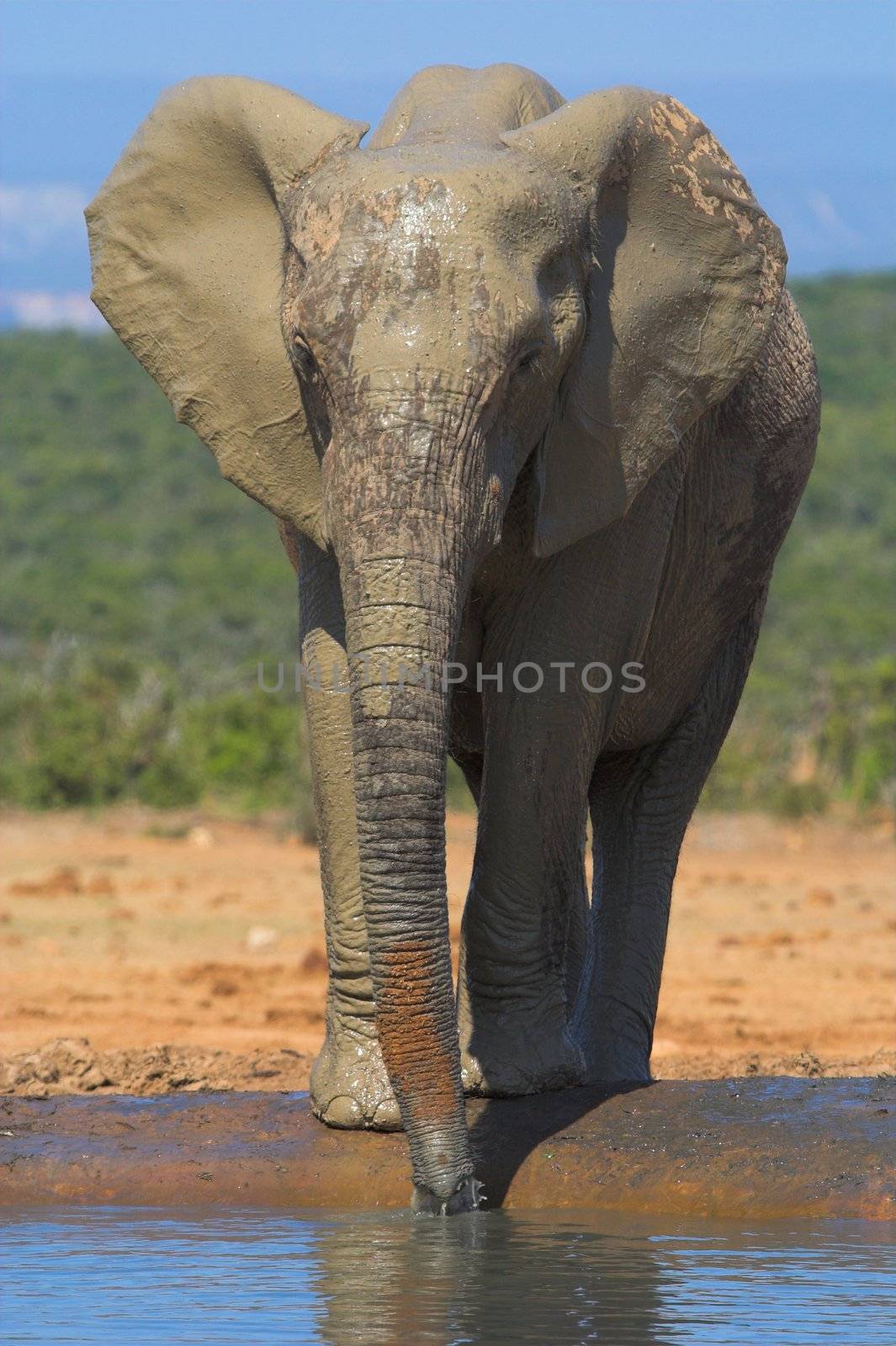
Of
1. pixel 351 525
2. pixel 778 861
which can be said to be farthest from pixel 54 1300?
pixel 778 861

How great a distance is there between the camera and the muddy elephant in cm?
402

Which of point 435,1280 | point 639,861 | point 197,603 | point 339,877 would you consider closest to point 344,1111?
point 339,877

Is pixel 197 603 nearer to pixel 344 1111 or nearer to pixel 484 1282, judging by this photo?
pixel 344 1111

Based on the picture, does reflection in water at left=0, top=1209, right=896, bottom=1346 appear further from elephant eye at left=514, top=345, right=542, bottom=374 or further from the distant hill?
the distant hill

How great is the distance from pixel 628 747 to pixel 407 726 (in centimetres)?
199

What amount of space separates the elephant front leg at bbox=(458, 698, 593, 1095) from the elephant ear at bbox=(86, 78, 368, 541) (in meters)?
0.65

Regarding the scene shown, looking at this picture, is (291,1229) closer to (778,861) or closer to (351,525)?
(351,525)

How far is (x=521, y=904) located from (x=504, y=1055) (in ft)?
1.10

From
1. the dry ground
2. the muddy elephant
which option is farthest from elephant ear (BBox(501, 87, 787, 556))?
the dry ground

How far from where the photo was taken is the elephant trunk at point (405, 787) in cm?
396

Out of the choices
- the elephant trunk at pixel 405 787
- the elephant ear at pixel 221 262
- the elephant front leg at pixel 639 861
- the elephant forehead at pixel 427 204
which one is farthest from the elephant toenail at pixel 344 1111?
the elephant forehead at pixel 427 204

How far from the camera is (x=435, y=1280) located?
13.4 feet

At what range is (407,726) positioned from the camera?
3.94 m

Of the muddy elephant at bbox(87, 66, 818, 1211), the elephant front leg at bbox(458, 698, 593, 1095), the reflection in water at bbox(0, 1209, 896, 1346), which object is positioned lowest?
the reflection in water at bbox(0, 1209, 896, 1346)
